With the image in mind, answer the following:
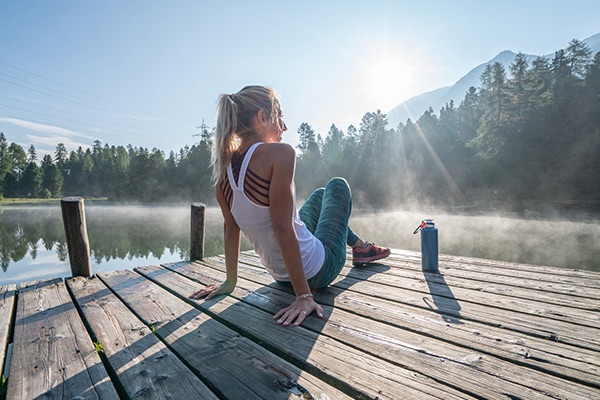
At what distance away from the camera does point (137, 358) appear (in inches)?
53.4

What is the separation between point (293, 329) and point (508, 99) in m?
34.8

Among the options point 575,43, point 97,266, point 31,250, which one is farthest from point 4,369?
point 575,43

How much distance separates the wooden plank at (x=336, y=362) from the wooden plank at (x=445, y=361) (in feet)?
0.20

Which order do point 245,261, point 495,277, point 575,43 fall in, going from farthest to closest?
point 575,43
point 245,261
point 495,277

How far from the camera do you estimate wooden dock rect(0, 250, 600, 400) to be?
1.13 metres

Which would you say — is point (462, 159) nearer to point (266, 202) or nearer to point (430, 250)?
point (430, 250)

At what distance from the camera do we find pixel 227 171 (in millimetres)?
1798

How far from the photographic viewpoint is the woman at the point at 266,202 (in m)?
1.66

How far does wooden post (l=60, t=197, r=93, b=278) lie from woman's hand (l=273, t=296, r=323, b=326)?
2.26 meters

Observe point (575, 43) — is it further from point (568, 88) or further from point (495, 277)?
point (495, 277)

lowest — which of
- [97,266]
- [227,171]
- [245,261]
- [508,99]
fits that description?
[97,266]

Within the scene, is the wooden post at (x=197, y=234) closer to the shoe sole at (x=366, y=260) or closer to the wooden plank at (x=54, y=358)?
the wooden plank at (x=54, y=358)

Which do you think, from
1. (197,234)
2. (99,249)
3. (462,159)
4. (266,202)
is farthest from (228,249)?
(462,159)

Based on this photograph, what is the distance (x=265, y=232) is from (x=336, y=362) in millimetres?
826
